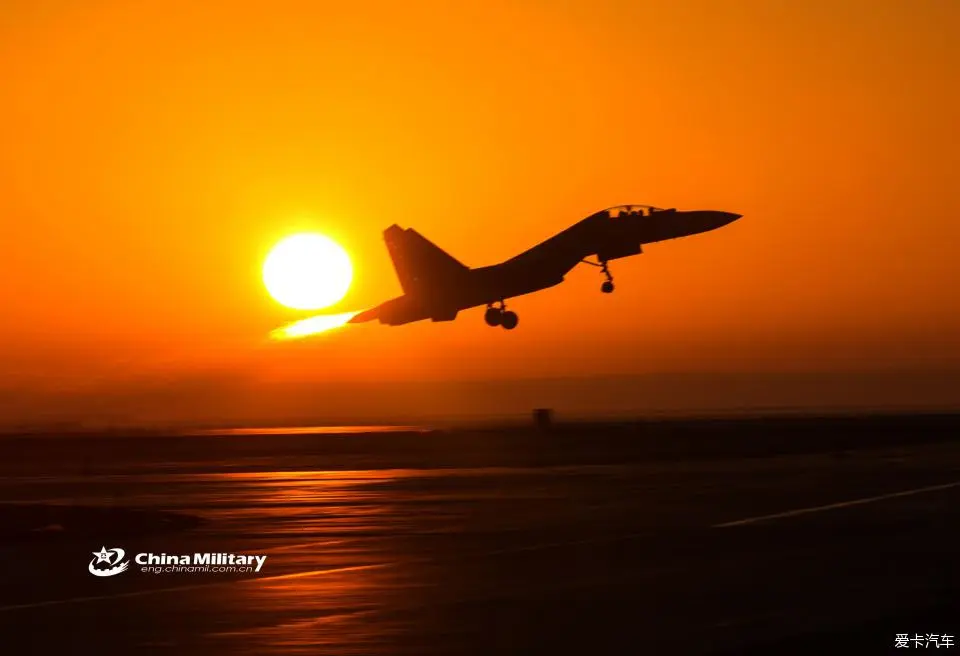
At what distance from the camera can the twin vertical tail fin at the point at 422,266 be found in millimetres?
53500

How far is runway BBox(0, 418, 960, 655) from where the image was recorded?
14846 millimetres

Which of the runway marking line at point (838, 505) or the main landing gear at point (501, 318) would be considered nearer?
the runway marking line at point (838, 505)

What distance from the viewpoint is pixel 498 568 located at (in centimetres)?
2069

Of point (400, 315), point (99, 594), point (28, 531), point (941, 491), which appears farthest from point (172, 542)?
point (400, 315)

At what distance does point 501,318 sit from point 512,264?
273 centimetres

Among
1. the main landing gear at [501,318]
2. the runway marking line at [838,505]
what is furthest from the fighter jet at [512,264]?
the runway marking line at [838,505]
